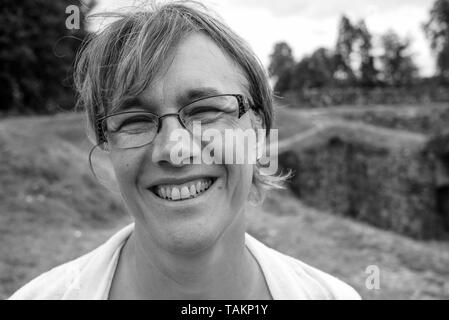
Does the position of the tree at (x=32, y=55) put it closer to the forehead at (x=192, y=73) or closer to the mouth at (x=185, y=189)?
the forehead at (x=192, y=73)

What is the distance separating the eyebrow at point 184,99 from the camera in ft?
5.82

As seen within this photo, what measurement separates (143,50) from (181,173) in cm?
52

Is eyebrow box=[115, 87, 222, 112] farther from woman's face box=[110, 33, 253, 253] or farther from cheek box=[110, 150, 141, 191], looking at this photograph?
cheek box=[110, 150, 141, 191]

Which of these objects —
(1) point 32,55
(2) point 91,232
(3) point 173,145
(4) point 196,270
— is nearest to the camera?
(3) point 173,145

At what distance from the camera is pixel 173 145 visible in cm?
174

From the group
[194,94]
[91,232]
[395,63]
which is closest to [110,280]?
[194,94]

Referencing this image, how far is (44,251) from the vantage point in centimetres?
735

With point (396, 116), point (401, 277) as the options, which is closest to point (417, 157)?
point (396, 116)

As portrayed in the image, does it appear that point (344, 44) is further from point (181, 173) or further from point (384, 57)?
point (181, 173)

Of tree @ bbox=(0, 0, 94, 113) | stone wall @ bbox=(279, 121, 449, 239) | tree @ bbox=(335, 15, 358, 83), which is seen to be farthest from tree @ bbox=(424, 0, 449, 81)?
tree @ bbox=(0, 0, 94, 113)

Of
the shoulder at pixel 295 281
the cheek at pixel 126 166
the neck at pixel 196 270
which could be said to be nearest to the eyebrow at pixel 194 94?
the cheek at pixel 126 166

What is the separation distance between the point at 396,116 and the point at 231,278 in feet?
96.5

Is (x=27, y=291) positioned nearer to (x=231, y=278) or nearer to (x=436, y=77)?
(x=231, y=278)

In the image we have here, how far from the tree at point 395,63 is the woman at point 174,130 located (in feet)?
158
